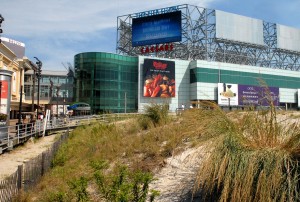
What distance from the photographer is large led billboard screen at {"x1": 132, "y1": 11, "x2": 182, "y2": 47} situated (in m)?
62.6

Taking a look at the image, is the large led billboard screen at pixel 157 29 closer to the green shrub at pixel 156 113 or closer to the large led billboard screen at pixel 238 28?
the large led billboard screen at pixel 238 28

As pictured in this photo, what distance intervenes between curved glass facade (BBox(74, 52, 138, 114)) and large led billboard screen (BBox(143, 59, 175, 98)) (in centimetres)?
303

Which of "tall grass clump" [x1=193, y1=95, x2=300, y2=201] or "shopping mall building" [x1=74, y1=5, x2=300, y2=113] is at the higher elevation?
"shopping mall building" [x1=74, y1=5, x2=300, y2=113]

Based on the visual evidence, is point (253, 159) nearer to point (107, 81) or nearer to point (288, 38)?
point (107, 81)

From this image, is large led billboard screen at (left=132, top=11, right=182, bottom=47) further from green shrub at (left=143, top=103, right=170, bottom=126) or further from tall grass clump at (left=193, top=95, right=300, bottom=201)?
tall grass clump at (left=193, top=95, right=300, bottom=201)

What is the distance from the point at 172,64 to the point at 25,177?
188ft

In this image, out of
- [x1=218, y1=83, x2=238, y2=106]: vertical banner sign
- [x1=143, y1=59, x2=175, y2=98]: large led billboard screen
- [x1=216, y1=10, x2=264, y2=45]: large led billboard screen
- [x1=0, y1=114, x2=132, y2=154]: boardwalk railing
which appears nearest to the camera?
[x1=0, y1=114, x2=132, y2=154]: boardwalk railing

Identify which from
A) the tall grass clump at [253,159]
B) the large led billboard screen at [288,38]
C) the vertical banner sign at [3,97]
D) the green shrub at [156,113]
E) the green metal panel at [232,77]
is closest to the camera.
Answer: the tall grass clump at [253,159]

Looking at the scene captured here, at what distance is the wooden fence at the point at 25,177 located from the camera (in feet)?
23.0

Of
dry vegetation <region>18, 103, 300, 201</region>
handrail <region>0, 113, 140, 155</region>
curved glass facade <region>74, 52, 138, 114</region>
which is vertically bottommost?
handrail <region>0, 113, 140, 155</region>

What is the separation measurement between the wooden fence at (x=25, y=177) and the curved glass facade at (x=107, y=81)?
49.1m

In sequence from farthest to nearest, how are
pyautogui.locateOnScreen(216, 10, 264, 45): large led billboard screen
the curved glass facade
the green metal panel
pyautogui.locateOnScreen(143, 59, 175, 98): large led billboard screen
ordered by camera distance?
→ 1. the green metal panel
2. pyautogui.locateOnScreen(216, 10, 264, 45): large led billboard screen
3. pyautogui.locateOnScreen(143, 59, 175, 98): large led billboard screen
4. the curved glass facade

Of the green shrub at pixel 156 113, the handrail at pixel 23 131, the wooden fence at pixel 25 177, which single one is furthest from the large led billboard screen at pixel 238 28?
the wooden fence at pixel 25 177

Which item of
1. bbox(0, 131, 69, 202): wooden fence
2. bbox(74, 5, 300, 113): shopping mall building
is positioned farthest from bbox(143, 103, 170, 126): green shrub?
bbox(74, 5, 300, 113): shopping mall building
